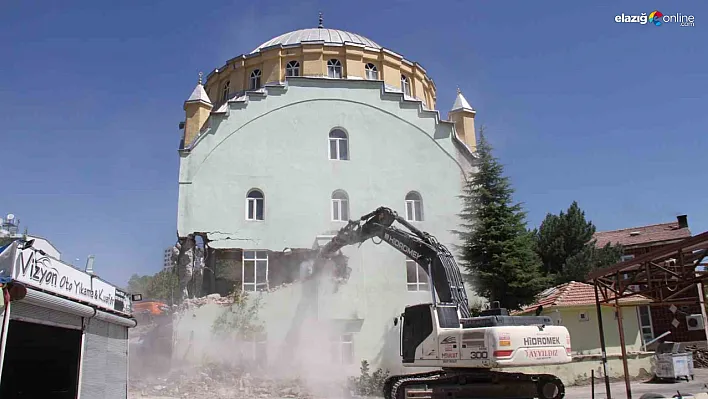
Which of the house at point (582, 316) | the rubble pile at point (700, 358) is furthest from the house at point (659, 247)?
the house at point (582, 316)

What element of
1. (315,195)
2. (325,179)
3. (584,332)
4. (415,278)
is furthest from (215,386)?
(584,332)

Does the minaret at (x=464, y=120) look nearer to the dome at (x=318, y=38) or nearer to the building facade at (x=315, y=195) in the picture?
the building facade at (x=315, y=195)

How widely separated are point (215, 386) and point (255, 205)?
8049 mm

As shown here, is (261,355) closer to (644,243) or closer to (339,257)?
(339,257)

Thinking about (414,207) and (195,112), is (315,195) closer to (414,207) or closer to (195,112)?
(414,207)

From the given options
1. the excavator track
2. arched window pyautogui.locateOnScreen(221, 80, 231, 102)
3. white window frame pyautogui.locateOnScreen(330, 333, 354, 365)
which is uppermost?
arched window pyautogui.locateOnScreen(221, 80, 231, 102)

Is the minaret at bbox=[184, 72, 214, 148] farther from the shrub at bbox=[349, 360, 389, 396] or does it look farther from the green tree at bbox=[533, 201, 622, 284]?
the green tree at bbox=[533, 201, 622, 284]

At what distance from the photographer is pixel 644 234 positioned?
37.6 meters

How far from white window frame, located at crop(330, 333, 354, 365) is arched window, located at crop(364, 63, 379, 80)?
14.4 metres

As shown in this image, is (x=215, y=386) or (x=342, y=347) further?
(x=342, y=347)

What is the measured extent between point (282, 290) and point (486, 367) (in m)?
13.0

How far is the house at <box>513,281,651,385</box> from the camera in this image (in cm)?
2142

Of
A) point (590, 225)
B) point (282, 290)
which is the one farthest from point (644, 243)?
point (282, 290)

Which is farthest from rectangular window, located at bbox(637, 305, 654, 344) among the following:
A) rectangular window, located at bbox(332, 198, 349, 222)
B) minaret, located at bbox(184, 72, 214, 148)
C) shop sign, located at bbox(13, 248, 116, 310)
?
Result: shop sign, located at bbox(13, 248, 116, 310)
